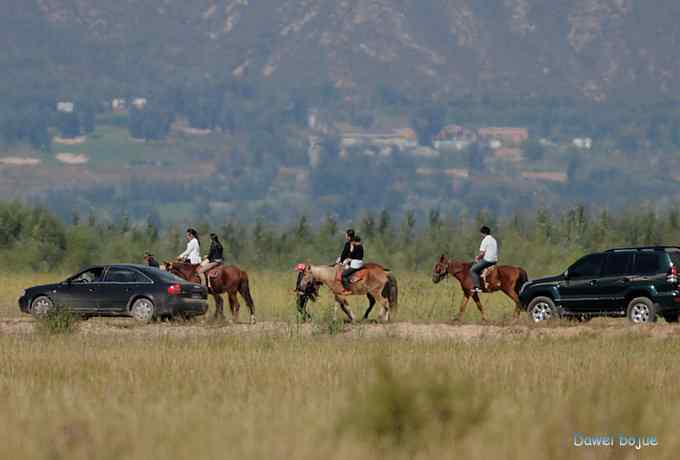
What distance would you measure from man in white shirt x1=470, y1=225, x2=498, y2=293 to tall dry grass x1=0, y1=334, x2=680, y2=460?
976 cm

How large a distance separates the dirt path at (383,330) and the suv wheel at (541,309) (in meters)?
1.57

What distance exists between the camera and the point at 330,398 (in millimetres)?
16531

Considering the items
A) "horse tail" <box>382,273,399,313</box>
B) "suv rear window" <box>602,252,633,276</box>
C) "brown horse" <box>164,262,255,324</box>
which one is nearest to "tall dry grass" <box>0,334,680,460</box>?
"suv rear window" <box>602,252,633,276</box>

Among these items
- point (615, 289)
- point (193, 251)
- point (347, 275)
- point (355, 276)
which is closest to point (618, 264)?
point (615, 289)

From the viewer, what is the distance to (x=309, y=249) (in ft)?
235

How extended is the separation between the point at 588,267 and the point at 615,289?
0.94 metres

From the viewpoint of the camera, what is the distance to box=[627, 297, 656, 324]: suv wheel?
30.3m

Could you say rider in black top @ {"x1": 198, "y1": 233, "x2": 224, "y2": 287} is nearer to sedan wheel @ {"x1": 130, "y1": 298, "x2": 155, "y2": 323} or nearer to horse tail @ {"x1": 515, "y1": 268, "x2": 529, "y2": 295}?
sedan wheel @ {"x1": 130, "y1": 298, "x2": 155, "y2": 323}

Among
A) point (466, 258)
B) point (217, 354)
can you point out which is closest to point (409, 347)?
point (217, 354)

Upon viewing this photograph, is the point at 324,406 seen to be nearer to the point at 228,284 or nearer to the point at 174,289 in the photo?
the point at 174,289

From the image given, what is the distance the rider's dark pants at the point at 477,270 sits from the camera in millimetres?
32844

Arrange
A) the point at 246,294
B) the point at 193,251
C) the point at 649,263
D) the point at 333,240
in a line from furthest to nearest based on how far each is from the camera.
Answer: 1. the point at 333,240
2. the point at 193,251
3. the point at 246,294
4. the point at 649,263

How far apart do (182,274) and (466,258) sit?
33599mm

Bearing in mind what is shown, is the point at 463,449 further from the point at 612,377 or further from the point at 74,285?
the point at 74,285
